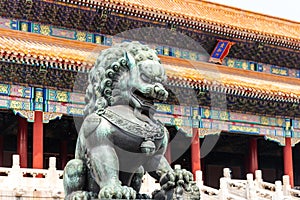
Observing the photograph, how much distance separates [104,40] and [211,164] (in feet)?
26.3

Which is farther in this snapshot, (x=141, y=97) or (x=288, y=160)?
(x=288, y=160)

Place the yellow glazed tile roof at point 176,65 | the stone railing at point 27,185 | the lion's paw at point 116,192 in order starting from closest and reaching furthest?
the lion's paw at point 116,192 < the stone railing at point 27,185 < the yellow glazed tile roof at point 176,65

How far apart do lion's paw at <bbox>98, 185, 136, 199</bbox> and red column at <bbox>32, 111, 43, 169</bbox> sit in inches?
442

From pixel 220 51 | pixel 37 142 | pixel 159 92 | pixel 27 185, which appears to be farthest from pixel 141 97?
pixel 220 51

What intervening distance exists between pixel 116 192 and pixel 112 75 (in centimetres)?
98

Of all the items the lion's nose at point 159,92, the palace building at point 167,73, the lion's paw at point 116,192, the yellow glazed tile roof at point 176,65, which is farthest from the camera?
the palace building at point 167,73

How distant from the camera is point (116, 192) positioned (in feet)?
15.4

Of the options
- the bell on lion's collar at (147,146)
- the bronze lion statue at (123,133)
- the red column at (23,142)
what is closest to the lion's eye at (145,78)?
the bronze lion statue at (123,133)

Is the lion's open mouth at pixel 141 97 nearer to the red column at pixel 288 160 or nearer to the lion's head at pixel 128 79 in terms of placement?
the lion's head at pixel 128 79

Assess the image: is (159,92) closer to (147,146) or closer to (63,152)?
(147,146)

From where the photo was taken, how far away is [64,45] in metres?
18.8

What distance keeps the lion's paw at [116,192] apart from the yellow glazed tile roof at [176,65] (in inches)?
391

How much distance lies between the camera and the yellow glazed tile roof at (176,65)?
1568 centimetres

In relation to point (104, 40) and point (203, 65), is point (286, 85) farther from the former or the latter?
point (104, 40)
